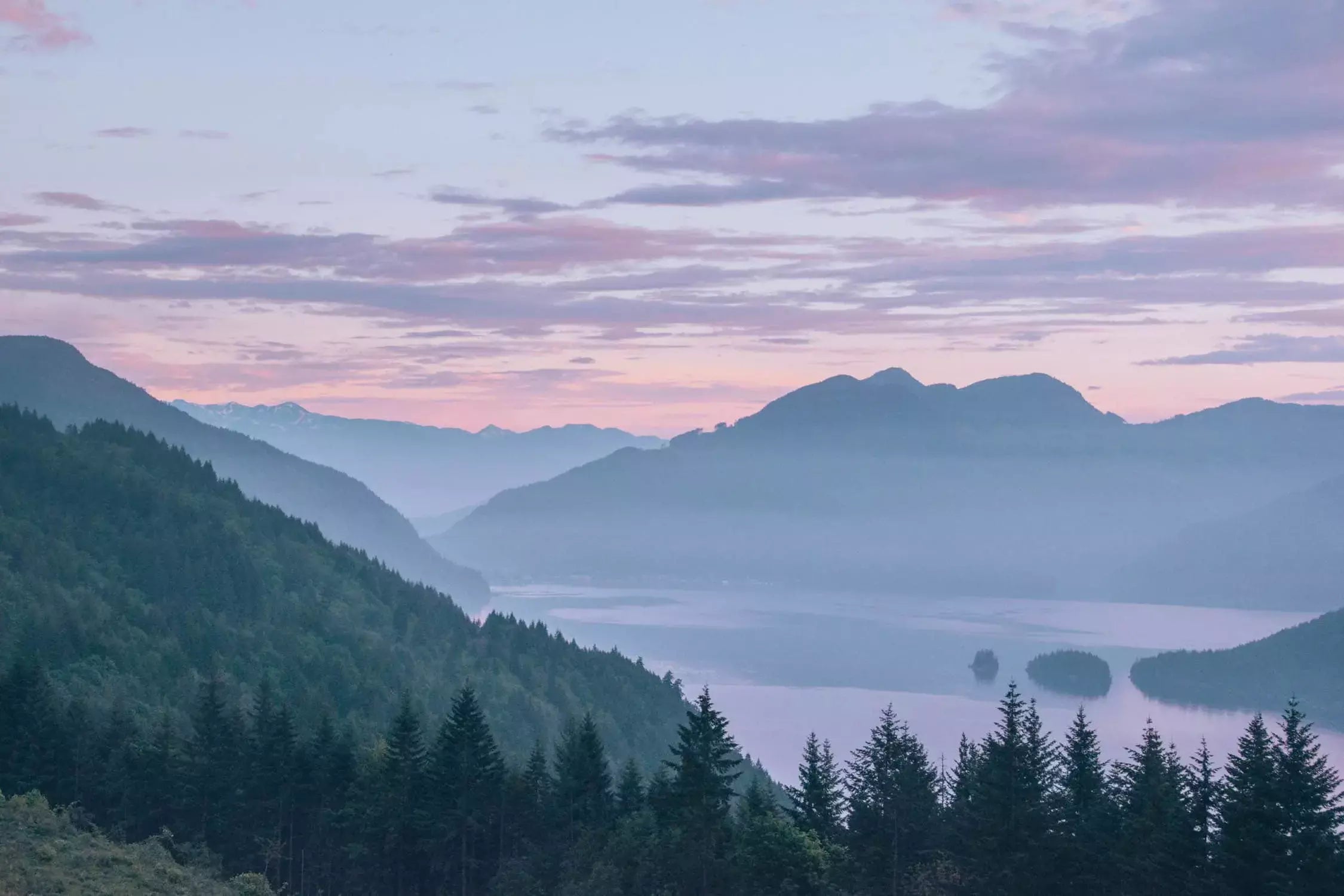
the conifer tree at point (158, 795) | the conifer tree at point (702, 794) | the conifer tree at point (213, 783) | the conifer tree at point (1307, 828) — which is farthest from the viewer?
the conifer tree at point (158, 795)

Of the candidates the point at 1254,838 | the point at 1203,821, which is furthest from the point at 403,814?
the point at 1254,838

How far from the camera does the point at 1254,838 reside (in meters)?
37.2

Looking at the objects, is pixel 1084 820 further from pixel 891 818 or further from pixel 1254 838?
pixel 1254 838

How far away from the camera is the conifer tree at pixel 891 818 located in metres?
43.6

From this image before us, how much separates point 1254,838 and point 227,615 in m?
132

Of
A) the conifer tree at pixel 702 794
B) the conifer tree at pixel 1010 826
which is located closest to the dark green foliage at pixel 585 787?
the conifer tree at pixel 702 794

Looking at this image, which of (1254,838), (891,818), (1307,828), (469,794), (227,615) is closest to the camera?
(1307,828)

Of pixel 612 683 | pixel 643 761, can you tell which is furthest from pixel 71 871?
pixel 612 683

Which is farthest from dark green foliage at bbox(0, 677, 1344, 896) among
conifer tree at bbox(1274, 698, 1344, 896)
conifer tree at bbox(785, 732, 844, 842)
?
conifer tree at bbox(785, 732, 844, 842)

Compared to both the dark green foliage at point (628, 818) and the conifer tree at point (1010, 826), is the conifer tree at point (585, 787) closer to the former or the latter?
the dark green foliage at point (628, 818)

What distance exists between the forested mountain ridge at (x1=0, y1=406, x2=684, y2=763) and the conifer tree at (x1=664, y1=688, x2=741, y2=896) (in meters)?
70.6

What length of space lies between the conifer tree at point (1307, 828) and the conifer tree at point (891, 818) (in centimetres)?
1166

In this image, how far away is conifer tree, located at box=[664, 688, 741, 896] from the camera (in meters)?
46.2

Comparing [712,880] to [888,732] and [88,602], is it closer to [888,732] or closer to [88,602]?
[888,732]
